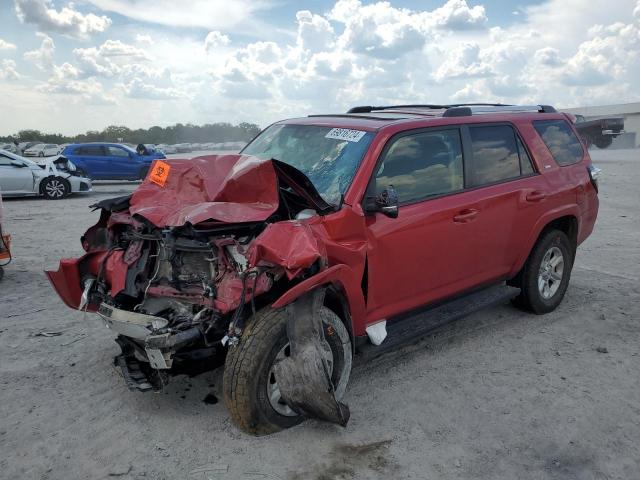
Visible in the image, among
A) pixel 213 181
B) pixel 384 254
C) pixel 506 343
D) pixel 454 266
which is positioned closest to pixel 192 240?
pixel 213 181

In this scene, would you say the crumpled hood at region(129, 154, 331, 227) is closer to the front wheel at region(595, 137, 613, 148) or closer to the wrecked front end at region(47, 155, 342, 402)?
the wrecked front end at region(47, 155, 342, 402)

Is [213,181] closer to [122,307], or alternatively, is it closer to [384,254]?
[122,307]

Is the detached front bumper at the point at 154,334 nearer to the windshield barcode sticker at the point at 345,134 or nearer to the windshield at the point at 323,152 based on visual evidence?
the windshield at the point at 323,152

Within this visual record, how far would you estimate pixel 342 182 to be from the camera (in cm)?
382

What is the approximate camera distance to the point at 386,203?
3.60 m

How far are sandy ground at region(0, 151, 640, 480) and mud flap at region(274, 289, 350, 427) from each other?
0.84ft

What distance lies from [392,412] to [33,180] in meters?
13.9

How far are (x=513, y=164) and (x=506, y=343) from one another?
1556 millimetres

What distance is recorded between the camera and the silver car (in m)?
14.2

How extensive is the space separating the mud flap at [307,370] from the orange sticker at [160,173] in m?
1.44

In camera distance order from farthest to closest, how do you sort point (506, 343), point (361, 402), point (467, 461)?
1. point (506, 343)
2. point (361, 402)
3. point (467, 461)

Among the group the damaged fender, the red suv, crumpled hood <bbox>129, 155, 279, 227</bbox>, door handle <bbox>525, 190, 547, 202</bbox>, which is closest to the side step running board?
the red suv

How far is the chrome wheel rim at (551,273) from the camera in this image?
209 inches

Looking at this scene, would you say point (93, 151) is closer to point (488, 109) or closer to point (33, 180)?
point (33, 180)
